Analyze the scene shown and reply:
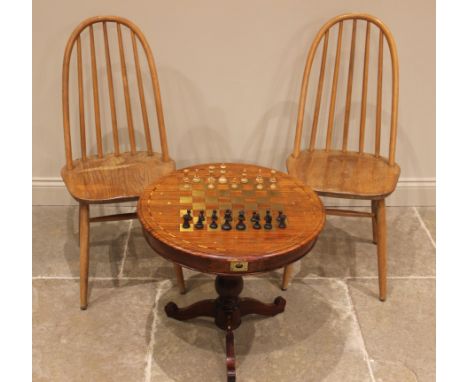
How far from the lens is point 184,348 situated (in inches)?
82.5

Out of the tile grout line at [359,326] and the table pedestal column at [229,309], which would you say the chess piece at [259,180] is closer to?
the table pedestal column at [229,309]

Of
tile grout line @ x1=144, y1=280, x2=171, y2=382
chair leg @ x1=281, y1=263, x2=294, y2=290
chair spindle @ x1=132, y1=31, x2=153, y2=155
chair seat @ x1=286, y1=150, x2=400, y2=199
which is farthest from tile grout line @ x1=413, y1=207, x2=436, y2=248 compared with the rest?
chair spindle @ x1=132, y1=31, x2=153, y2=155

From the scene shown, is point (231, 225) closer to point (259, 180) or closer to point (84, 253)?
point (259, 180)

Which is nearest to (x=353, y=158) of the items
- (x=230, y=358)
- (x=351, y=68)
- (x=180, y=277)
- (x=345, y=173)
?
(x=345, y=173)

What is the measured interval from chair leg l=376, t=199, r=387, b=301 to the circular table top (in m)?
0.43

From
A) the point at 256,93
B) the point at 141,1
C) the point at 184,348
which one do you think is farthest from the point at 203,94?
the point at 184,348

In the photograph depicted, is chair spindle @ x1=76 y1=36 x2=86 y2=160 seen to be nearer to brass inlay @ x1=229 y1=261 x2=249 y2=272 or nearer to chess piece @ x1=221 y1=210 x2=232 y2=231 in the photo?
chess piece @ x1=221 y1=210 x2=232 y2=231

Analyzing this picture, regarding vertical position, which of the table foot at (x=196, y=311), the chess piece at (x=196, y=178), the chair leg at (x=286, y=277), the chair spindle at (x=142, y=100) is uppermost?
the chair spindle at (x=142, y=100)

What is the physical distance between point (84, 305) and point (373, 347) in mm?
1154

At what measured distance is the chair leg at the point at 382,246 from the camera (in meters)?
2.26

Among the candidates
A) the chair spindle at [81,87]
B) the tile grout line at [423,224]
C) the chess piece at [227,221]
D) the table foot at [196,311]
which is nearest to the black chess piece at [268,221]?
the chess piece at [227,221]

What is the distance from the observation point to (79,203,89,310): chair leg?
2.18 m

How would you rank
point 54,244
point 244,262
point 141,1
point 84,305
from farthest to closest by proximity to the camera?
point 54,244, point 141,1, point 84,305, point 244,262

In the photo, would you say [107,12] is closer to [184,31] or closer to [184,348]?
[184,31]
